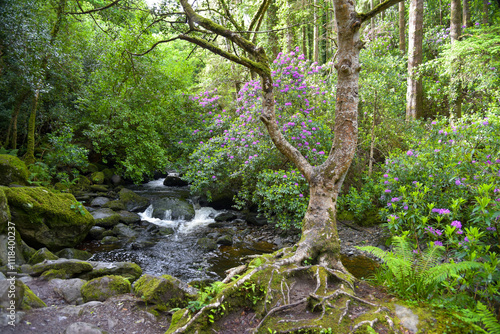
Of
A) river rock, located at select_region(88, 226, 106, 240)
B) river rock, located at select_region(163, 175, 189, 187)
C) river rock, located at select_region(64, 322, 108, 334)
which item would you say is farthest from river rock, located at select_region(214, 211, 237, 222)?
river rock, located at select_region(64, 322, 108, 334)

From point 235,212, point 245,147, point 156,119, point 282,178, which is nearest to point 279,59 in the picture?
point 245,147

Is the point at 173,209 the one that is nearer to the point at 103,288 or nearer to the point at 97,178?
the point at 97,178

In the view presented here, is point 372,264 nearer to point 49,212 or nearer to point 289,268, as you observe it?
point 289,268

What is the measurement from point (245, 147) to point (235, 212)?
3268mm

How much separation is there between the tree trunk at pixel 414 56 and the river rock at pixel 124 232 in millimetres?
9633

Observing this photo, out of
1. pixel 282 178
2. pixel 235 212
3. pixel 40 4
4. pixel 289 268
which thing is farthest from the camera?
pixel 235 212

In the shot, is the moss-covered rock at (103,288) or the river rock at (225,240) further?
the river rock at (225,240)

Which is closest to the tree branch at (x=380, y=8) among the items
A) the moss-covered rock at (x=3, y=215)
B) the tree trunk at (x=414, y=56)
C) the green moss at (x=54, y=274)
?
the tree trunk at (x=414, y=56)

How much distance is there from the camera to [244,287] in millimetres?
3484

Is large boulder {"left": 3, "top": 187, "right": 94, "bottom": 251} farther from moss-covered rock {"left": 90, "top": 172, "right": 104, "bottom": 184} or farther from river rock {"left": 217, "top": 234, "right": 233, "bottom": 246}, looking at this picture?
moss-covered rock {"left": 90, "top": 172, "right": 104, "bottom": 184}

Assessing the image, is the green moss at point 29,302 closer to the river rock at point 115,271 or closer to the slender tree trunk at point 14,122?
the river rock at point 115,271

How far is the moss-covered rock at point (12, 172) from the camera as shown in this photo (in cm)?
788

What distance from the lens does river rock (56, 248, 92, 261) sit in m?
6.76

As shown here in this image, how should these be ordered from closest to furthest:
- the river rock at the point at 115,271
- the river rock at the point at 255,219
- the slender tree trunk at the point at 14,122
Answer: the river rock at the point at 115,271 → the river rock at the point at 255,219 → the slender tree trunk at the point at 14,122
